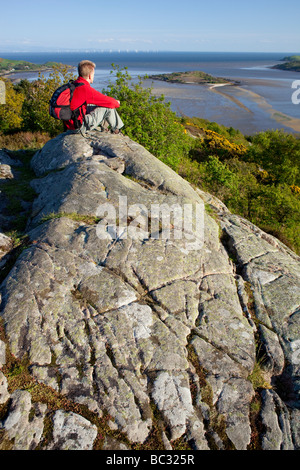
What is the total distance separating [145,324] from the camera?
4.48 m

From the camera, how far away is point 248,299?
5.57 metres

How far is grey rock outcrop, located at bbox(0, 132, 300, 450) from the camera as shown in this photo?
3.51 meters

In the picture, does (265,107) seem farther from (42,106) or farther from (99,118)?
(99,118)

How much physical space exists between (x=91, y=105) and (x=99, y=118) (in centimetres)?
50

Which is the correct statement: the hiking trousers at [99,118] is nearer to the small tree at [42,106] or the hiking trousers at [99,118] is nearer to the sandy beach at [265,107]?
the small tree at [42,106]

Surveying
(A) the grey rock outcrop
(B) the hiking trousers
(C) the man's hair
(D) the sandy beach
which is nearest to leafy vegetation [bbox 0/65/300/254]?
(B) the hiking trousers

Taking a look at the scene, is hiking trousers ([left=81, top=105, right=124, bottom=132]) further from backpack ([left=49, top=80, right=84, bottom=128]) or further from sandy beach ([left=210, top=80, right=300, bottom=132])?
sandy beach ([left=210, top=80, right=300, bottom=132])

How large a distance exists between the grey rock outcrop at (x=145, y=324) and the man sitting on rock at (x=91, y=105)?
3019 millimetres

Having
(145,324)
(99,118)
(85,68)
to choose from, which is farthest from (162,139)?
(145,324)

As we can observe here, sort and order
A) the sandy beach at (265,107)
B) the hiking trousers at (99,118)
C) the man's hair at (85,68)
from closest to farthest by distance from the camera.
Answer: the man's hair at (85,68)
the hiking trousers at (99,118)
the sandy beach at (265,107)

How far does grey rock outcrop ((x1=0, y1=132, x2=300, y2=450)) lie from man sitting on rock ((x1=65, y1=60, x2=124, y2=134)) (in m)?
3.02

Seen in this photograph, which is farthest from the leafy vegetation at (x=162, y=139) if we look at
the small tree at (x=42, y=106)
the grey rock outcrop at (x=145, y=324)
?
the grey rock outcrop at (x=145, y=324)

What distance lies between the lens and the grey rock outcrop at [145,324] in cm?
351
